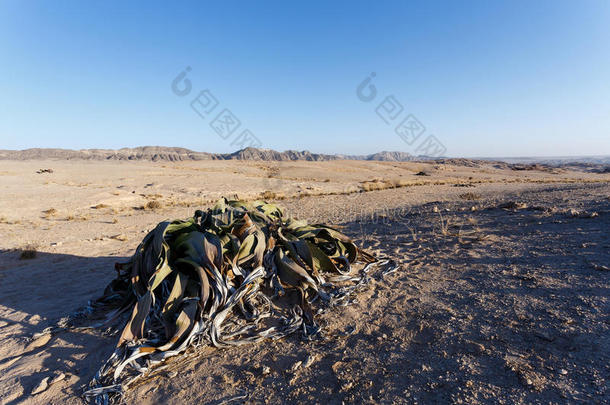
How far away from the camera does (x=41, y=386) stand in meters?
1.83

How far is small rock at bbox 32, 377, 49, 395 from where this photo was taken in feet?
5.91

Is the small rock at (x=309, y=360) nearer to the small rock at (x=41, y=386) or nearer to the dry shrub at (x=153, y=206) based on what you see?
the small rock at (x=41, y=386)

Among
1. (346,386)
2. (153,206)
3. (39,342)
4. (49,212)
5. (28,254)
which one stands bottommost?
(346,386)

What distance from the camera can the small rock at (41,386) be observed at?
180cm

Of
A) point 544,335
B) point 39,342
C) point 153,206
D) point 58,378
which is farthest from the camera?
point 153,206

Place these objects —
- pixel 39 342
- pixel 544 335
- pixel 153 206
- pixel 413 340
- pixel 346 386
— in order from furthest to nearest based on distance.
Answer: pixel 153 206, pixel 39 342, pixel 413 340, pixel 544 335, pixel 346 386

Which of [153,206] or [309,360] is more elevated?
[153,206]

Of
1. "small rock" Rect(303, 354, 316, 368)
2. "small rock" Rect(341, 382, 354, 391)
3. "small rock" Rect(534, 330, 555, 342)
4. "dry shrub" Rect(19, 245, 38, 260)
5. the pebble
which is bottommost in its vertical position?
"small rock" Rect(341, 382, 354, 391)

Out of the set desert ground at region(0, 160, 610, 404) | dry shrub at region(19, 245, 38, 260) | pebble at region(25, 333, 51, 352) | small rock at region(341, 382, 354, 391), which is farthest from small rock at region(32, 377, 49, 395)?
dry shrub at region(19, 245, 38, 260)

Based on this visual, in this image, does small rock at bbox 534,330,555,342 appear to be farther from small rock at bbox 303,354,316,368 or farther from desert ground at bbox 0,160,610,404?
small rock at bbox 303,354,316,368

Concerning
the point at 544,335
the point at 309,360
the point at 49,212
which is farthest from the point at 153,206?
the point at 544,335

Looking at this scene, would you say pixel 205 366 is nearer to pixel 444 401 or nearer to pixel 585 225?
pixel 444 401

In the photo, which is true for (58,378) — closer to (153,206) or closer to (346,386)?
(346,386)

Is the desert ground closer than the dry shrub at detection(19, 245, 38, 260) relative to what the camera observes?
Yes
